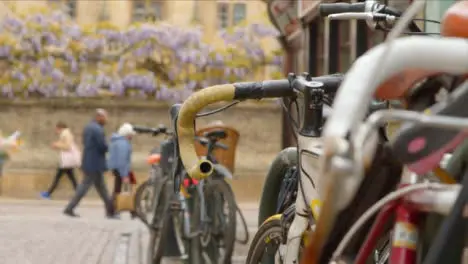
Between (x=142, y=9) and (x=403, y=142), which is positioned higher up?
(x=403, y=142)

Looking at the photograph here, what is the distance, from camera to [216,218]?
7738 millimetres

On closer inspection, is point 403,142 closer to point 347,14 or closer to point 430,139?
point 430,139

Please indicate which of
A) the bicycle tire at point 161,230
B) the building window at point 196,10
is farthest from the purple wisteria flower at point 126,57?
the bicycle tire at point 161,230

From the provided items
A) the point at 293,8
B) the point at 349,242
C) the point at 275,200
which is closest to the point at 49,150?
the point at 293,8

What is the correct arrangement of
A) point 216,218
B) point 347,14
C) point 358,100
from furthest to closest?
point 216,218 → point 347,14 → point 358,100

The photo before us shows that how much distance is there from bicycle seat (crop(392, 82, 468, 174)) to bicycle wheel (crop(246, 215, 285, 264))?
1516 mm

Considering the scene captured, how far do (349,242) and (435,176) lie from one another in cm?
26

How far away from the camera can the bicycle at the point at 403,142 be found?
1.92 metres

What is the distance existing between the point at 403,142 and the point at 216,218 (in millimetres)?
5585

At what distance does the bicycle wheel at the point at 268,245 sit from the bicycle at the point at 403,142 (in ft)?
4.30

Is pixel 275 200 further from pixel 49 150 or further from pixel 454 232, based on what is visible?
pixel 49 150

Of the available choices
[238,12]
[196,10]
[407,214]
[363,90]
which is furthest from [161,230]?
[238,12]

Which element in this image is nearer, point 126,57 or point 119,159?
point 119,159

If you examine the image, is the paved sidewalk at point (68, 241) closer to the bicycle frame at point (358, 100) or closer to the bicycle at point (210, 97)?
the bicycle at point (210, 97)
